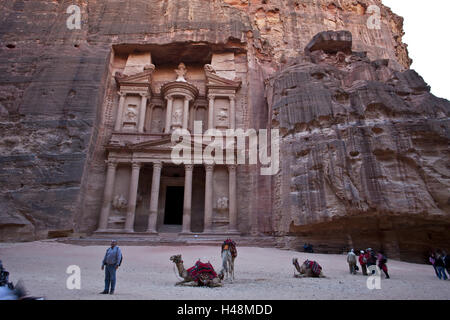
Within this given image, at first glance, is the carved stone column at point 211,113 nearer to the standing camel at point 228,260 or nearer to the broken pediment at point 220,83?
the broken pediment at point 220,83

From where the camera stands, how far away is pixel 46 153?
60.9 feet

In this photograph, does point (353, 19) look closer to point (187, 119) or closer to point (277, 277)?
point (187, 119)

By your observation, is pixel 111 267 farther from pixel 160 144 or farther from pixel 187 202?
pixel 160 144

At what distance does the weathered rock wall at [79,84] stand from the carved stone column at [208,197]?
6.87 ft

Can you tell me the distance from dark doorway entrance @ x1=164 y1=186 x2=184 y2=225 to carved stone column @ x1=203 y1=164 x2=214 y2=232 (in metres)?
3.91

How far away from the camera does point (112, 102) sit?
23.1 metres

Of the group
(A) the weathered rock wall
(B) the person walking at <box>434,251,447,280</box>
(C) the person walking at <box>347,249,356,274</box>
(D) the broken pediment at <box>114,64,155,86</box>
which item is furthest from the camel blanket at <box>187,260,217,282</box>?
(D) the broken pediment at <box>114,64,155,86</box>

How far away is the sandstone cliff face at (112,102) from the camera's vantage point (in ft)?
46.5

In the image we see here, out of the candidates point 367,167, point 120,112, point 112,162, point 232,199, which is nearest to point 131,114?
point 120,112

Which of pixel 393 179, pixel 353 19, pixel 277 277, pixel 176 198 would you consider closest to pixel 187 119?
pixel 176 198

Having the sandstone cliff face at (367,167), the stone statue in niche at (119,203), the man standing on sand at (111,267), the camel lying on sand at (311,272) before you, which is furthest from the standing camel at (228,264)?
the stone statue in niche at (119,203)

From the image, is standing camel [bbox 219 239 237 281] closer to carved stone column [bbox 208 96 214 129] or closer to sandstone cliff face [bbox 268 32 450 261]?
sandstone cliff face [bbox 268 32 450 261]

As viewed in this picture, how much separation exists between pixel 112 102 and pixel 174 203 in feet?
31.6

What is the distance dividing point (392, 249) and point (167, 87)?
62.1 feet
